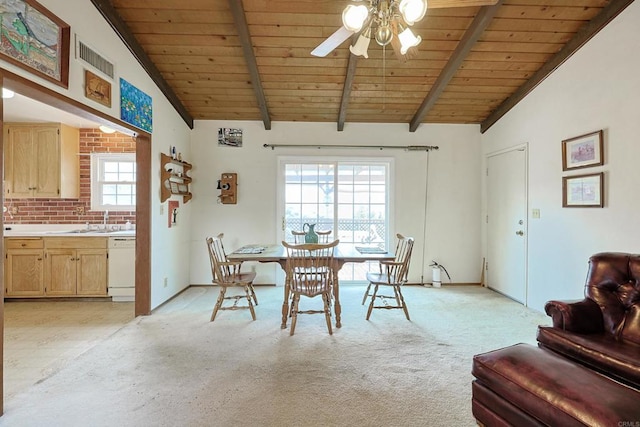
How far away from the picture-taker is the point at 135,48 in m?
3.15

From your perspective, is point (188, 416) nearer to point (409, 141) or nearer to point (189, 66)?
point (189, 66)

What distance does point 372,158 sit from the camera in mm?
4750

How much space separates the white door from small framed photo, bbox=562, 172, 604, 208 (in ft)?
2.03

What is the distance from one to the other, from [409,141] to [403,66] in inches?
54.9

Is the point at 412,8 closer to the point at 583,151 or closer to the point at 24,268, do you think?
the point at 583,151

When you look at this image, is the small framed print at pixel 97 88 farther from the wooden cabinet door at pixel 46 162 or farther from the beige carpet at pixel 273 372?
the beige carpet at pixel 273 372

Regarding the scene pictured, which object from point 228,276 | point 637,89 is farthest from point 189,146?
point 637,89

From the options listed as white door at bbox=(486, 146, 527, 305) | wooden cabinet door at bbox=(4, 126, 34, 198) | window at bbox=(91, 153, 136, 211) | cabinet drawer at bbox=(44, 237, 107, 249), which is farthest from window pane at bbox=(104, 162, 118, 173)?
white door at bbox=(486, 146, 527, 305)

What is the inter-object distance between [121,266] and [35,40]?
267cm

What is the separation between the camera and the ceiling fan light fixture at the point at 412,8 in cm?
172

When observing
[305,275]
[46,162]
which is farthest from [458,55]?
[46,162]

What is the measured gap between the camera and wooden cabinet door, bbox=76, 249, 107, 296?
3.81 m

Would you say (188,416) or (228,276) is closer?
(188,416)

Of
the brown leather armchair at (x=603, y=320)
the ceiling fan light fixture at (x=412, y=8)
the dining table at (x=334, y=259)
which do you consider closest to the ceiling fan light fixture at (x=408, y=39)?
the ceiling fan light fixture at (x=412, y=8)
